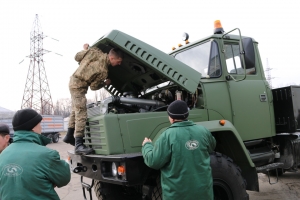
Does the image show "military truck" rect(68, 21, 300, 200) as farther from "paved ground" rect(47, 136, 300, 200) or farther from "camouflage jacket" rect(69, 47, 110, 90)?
"paved ground" rect(47, 136, 300, 200)

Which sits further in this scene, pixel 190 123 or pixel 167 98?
pixel 167 98

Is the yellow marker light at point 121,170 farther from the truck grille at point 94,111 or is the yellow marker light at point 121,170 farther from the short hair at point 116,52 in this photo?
the short hair at point 116,52

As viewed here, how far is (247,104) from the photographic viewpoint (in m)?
4.32

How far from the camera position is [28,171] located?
2.15 m

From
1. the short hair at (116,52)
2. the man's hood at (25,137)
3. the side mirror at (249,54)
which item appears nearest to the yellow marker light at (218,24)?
the side mirror at (249,54)

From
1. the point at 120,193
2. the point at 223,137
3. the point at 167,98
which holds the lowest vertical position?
the point at 120,193

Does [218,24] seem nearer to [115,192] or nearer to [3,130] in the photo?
[115,192]

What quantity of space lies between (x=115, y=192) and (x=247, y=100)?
241 cm

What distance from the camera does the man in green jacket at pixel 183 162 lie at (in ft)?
8.30

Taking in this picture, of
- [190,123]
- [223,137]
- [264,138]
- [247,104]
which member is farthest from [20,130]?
[264,138]

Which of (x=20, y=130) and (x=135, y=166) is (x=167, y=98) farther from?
(x=20, y=130)

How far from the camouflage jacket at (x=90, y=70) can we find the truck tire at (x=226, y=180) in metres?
1.74

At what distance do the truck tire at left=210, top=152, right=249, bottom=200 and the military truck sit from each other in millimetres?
12

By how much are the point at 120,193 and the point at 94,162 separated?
1058 millimetres
